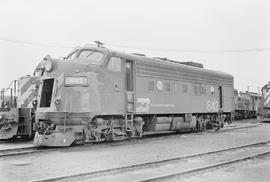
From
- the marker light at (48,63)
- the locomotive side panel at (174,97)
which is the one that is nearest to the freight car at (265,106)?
the locomotive side panel at (174,97)

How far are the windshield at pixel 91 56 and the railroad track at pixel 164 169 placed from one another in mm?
5028

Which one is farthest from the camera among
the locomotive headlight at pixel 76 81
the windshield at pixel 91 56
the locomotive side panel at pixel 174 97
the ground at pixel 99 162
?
the locomotive side panel at pixel 174 97

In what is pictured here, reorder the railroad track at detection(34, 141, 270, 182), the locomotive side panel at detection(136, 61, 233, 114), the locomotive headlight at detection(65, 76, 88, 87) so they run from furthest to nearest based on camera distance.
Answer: the locomotive side panel at detection(136, 61, 233, 114) → the locomotive headlight at detection(65, 76, 88, 87) → the railroad track at detection(34, 141, 270, 182)

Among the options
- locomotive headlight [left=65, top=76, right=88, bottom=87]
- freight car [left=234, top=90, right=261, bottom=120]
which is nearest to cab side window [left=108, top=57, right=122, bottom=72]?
locomotive headlight [left=65, top=76, right=88, bottom=87]

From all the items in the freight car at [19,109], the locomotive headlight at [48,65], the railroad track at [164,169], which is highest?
the locomotive headlight at [48,65]

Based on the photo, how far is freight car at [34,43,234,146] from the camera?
11.4m

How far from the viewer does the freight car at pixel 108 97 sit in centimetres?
1145

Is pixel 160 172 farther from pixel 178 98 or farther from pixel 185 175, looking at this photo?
pixel 178 98

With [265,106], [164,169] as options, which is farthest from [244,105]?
[164,169]

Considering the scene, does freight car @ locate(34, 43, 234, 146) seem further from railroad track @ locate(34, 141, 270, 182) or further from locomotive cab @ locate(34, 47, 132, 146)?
railroad track @ locate(34, 141, 270, 182)

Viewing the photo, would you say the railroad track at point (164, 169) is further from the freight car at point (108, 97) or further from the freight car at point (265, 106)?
the freight car at point (265, 106)

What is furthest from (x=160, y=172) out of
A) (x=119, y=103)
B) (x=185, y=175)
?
(x=119, y=103)

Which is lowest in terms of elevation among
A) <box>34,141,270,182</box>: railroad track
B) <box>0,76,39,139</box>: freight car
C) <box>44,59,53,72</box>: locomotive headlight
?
<box>34,141,270,182</box>: railroad track

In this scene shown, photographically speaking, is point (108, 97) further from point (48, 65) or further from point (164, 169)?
point (164, 169)
